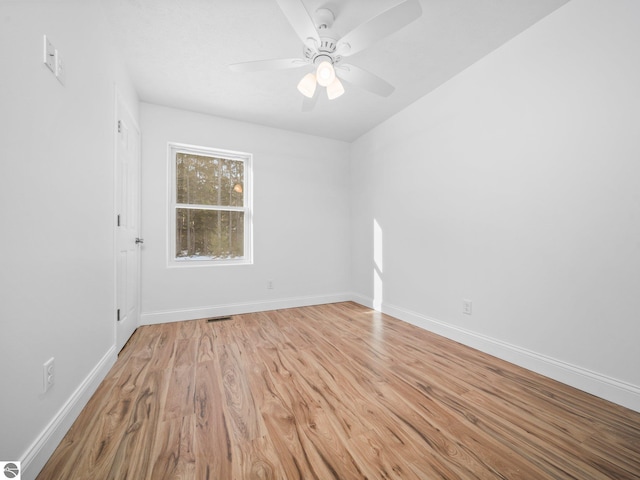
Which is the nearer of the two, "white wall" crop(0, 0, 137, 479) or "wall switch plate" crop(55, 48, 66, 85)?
"white wall" crop(0, 0, 137, 479)

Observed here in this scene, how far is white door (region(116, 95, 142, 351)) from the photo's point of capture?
2.20m

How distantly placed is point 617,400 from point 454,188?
1.83m

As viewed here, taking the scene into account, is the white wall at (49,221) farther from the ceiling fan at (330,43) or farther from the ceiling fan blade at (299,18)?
the ceiling fan blade at (299,18)

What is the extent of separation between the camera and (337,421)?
54.6 inches

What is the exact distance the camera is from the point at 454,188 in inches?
102

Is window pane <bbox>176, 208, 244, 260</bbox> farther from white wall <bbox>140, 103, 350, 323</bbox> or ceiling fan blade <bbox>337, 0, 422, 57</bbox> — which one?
ceiling fan blade <bbox>337, 0, 422, 57</bbox>

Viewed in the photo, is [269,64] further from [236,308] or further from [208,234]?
[236,308]

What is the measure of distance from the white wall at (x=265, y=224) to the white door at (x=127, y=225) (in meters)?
0.20

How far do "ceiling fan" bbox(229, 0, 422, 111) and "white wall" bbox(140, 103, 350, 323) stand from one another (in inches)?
64.4

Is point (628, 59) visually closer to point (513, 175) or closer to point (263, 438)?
point (513, 175)

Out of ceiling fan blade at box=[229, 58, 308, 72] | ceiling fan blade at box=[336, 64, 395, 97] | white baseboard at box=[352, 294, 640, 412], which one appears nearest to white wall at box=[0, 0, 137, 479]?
ceiling fan blade at box=[229, 58, 308, 72]

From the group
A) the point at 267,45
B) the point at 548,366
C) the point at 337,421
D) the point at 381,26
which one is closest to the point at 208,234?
the point at 267,45

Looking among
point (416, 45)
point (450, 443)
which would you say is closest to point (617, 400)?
point (450, 443)

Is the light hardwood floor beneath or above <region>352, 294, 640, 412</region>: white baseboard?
beneath
